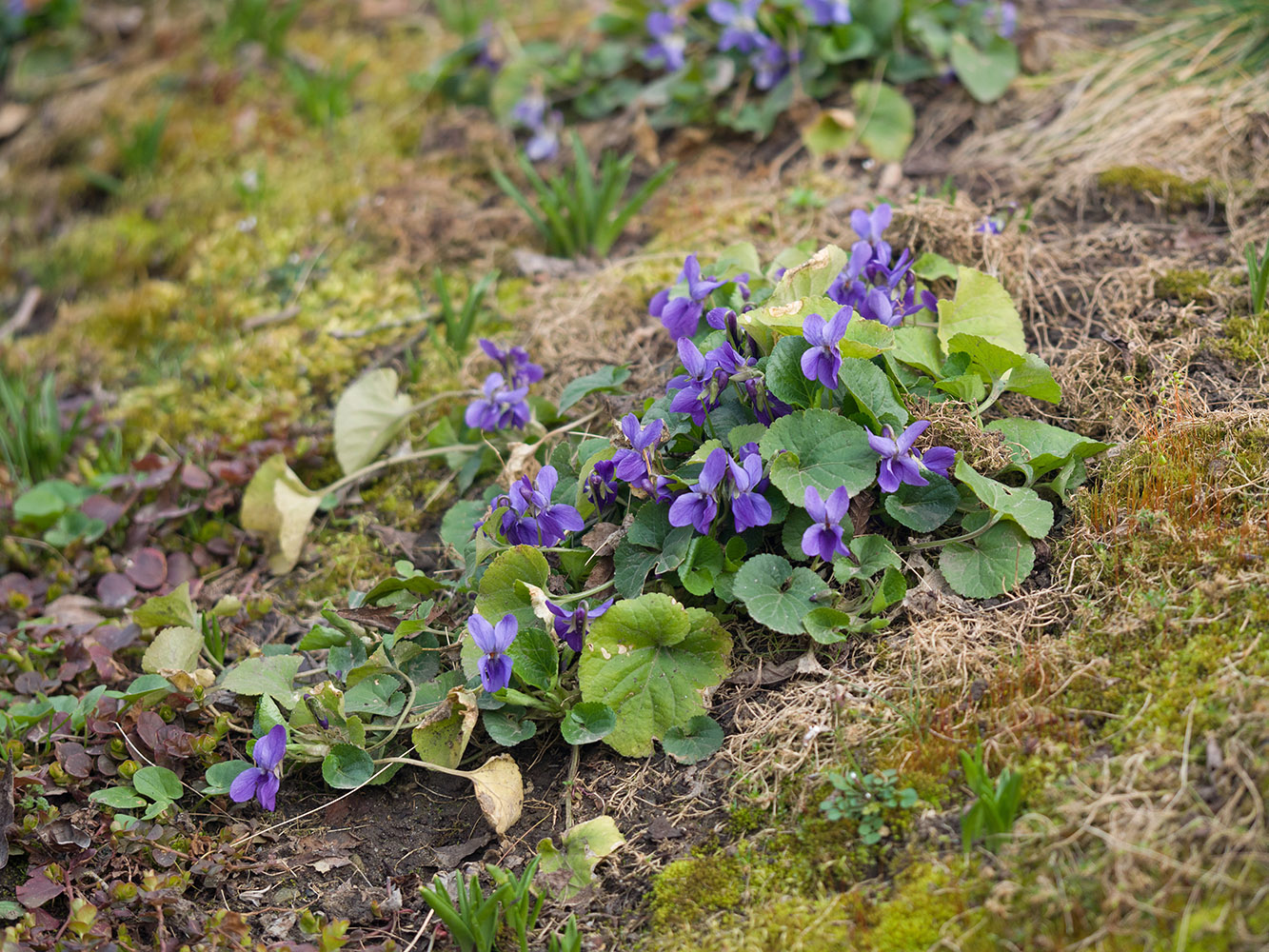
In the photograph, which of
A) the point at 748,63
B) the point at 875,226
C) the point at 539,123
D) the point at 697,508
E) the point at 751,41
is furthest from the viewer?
the point at 539,123

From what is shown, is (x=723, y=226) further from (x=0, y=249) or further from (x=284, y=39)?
(x=0, y=249)

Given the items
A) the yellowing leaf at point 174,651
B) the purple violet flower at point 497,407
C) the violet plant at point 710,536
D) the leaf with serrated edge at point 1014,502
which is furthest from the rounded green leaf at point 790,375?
the yellowing leaf at point 174,651

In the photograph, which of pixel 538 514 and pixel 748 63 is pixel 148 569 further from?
pixel 748 63

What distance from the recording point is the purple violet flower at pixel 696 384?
2062 mm

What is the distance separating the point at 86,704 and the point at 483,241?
6.73ft

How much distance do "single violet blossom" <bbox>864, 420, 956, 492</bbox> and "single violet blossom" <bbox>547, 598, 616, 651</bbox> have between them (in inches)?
24.1

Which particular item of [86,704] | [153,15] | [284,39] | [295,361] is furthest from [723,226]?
[153,15]

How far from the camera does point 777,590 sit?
2002mm

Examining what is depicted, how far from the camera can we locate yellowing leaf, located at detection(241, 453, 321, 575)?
2742mm

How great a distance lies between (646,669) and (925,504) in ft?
2.24

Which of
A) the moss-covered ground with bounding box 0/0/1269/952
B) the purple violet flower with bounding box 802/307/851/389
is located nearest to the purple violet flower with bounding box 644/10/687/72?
the moss-covered ground with bounding box 0/0/1269/952

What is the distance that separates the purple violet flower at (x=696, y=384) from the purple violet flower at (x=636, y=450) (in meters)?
0.11

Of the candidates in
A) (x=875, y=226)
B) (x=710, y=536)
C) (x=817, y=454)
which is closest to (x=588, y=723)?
(x=710, y=536)

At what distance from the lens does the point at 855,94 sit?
11.6ft
